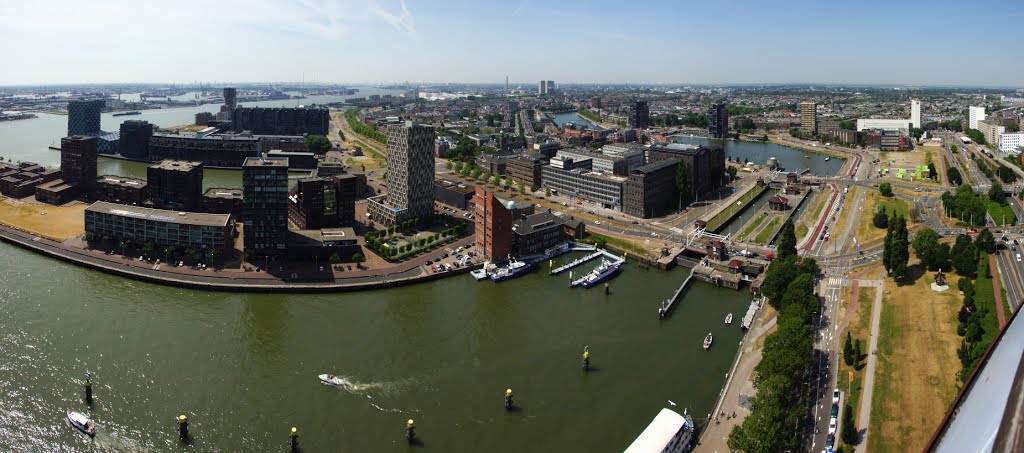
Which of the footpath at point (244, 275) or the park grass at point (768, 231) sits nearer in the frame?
the footpath at point (244, 275)

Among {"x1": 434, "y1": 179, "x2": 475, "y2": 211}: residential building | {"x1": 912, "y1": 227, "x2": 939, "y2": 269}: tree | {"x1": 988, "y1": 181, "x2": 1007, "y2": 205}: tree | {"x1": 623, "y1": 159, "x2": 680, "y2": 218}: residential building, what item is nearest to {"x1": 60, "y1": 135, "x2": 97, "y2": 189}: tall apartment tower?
{"x1": 434, "y1": 179, "x2": 475, "y2": 211}: residential building

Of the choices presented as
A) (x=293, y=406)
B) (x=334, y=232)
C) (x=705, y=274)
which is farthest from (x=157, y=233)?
(x=705, y=274)

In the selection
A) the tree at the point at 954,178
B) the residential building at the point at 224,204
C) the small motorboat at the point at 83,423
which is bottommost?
the small motorboat at the point at 83,423

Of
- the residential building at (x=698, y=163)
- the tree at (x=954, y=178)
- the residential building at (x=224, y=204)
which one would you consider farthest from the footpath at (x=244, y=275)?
the tree at (x=954, y=178)

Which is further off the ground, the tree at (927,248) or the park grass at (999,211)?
the park grass at (999,211)

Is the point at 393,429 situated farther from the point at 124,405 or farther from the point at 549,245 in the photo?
the point at 549,245

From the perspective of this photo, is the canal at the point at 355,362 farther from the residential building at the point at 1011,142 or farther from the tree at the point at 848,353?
the residential building at the point at 1011,142

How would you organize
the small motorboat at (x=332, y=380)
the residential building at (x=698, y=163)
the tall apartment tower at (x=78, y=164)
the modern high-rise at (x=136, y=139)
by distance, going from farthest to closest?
the modern high-rise at (x=136, y=139), the residential building at (x=698, y=163), the tall apartment tower at (x=78, y=164), the small motorboat at (x=332, y=380)
